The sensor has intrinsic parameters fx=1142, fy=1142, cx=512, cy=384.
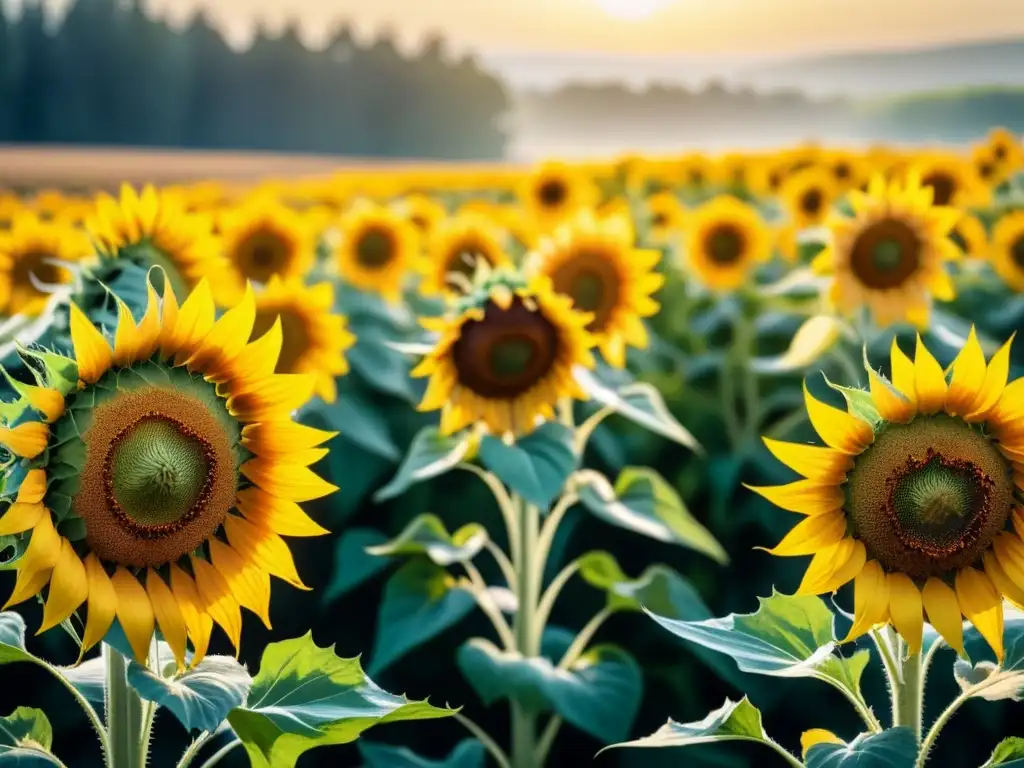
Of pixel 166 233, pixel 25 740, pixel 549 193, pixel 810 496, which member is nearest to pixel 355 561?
pixel 166 233

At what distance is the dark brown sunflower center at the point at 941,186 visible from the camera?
6.92 m

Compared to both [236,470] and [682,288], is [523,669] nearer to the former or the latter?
[236,470]

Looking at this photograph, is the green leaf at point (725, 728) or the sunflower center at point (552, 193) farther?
the sunflower center at point (552, 193)

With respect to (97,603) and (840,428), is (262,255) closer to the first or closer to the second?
(97,603)

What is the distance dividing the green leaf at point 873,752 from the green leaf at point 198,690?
2.73 ft

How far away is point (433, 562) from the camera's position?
3.18 meters

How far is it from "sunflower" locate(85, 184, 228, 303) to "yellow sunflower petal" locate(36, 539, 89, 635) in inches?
67.8

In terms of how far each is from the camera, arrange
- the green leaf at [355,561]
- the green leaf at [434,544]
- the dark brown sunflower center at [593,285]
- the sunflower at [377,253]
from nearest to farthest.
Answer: the green leaf at [434,544], the green leaf at [355,561], the dark brown sunflower center at [593,285], the sunflower at [377,253]

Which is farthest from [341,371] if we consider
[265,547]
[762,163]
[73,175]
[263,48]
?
[263,48]

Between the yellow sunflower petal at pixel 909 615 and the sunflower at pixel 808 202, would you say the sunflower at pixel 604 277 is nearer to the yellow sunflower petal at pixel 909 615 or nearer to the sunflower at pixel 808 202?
the yellow sunflower petal at pixel 909 615

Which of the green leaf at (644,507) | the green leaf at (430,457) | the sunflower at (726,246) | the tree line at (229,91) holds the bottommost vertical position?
the green leaf at (644,507)

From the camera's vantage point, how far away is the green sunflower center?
1.58 meters

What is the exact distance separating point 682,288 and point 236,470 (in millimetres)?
5146

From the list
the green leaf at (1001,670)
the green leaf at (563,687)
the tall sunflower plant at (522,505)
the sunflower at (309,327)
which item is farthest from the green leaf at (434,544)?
the green leaf at (1001,670)
